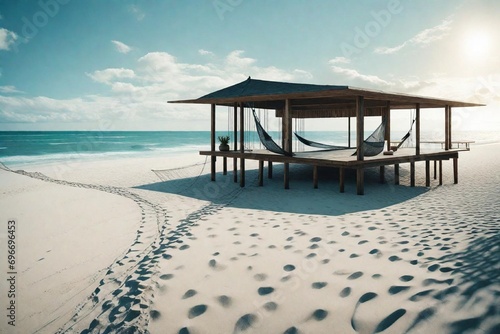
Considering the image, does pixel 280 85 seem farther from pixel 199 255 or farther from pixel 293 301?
pixel 293 301

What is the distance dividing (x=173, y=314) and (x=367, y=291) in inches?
55.3

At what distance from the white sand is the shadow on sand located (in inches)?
4.1

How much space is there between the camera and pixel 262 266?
10.0 ft

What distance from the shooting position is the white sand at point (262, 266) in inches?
86.0

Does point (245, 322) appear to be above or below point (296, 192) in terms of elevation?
below

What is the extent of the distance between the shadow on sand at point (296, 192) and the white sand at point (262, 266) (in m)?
0.10

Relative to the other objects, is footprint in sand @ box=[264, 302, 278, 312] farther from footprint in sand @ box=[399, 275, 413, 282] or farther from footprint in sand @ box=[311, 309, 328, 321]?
footprint in sand @ box=[399, 275, 413, 282]

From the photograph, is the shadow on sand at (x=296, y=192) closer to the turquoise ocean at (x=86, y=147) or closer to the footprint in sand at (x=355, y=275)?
the turquoise ocean at (x=86, y=147)

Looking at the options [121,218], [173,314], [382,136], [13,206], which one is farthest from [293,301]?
[13,206]

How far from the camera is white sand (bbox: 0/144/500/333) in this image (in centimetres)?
219

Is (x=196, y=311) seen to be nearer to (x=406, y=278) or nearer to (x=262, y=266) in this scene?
(x=262, y=266)

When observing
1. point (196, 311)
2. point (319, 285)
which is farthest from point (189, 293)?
point (319, 285)

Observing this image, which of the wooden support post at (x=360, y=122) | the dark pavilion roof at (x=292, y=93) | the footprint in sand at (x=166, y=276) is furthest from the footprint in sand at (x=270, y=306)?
the wooden support post at (x=360, y=122)

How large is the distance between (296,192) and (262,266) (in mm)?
4630
